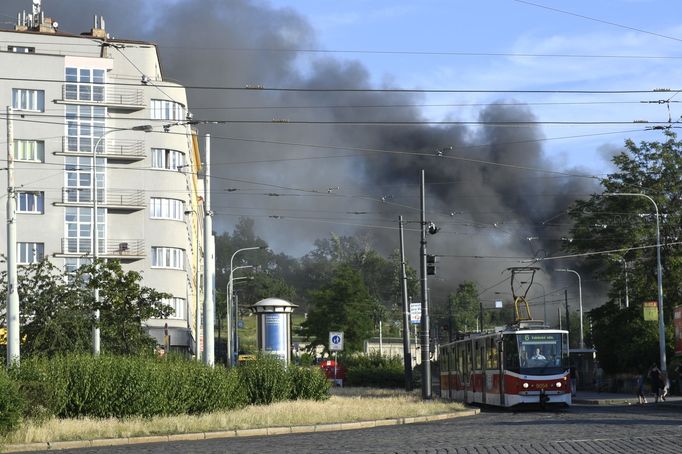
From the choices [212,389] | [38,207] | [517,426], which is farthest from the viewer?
[38,207]

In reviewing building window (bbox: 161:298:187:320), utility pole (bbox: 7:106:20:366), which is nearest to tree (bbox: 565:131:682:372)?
building window (bbox: 161:298:187:320)

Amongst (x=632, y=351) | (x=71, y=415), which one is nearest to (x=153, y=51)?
(x=632, y=351)

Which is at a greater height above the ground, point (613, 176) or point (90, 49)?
point (90, 49)

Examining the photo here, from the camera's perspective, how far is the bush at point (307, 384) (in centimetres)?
3750

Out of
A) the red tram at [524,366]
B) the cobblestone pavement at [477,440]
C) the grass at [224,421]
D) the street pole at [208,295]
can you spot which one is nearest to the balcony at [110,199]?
the street pole at [208,295]

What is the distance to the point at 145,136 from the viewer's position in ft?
251

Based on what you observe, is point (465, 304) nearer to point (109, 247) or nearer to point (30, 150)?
point (109, 247)

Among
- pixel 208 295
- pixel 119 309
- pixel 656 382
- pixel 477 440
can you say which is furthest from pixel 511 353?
pixel 477 440

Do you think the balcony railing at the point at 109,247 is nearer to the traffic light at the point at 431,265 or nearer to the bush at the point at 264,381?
the traffic light at the point at 431,265

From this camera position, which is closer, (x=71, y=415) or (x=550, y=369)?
(x=71, y=415)

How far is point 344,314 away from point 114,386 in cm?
6085

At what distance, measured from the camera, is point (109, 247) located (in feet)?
250

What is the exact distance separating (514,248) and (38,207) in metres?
48.6

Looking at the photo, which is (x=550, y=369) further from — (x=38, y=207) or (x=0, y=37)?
(x=0, y=37)
